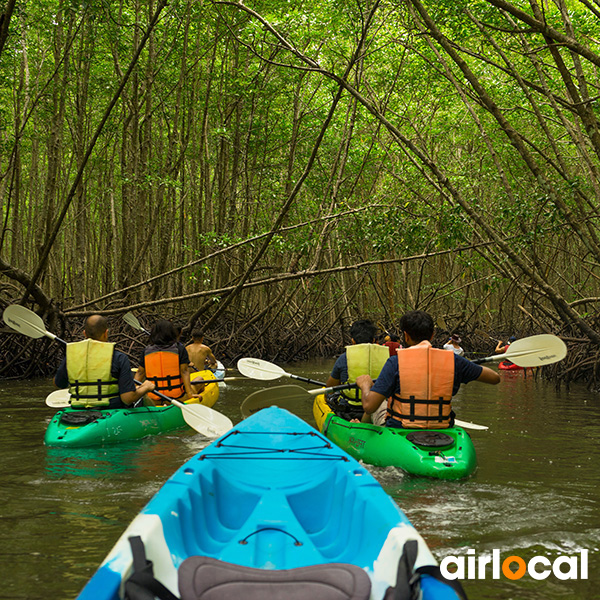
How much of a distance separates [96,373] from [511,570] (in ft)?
11.9

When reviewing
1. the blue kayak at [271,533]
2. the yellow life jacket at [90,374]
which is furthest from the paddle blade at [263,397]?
the blue kayak at [271,533]

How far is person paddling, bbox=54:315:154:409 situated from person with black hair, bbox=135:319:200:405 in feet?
1.67

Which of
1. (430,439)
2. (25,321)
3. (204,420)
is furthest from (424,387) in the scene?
(25,321)

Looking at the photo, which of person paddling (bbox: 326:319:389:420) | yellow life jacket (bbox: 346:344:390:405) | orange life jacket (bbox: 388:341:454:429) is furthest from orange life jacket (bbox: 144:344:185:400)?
orange life jacket (bbox: 388:341:454:429)

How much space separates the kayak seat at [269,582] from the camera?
1.94 meters

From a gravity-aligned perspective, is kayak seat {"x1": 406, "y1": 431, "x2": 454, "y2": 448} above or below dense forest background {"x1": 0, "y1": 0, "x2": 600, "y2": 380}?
below

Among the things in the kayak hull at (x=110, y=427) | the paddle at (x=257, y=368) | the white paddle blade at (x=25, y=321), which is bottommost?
the kayak hull at (x=110, y=427)

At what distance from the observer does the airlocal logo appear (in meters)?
2.72

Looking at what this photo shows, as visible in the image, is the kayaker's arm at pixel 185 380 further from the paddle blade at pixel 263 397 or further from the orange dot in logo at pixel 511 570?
the orange dot in logo at pixel 511 570

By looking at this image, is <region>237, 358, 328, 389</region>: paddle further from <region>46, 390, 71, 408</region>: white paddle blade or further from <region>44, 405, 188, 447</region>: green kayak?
<region>46, 390, 71, 408</region>: white paddle blade

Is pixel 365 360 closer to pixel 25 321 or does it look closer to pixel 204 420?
pixel 204 420

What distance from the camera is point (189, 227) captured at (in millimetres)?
21703

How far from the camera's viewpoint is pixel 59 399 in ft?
19.5

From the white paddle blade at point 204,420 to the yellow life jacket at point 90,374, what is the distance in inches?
23.3
